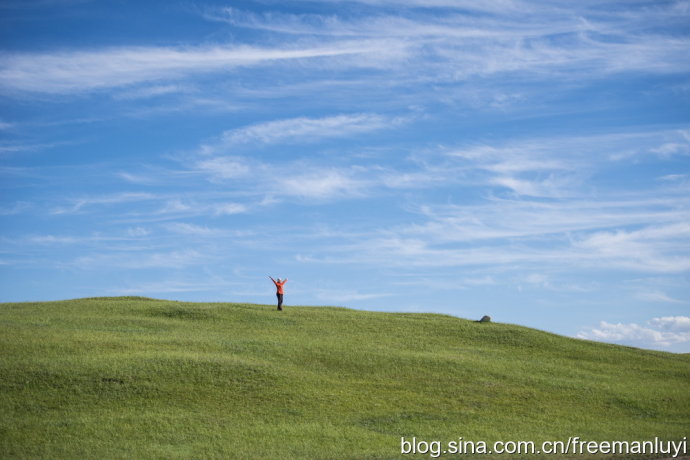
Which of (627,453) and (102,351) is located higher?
(102,351)

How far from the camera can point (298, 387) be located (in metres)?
34.2

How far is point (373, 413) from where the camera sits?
104ft

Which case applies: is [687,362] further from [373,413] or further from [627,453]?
[373,413]

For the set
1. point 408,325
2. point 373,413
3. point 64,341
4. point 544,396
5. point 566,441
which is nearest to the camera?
point 566,441

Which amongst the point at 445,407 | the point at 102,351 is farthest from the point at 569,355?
the point at 102,351

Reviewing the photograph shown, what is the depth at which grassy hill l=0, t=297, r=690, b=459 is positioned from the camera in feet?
91.7

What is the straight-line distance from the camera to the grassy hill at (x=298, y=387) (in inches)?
1100

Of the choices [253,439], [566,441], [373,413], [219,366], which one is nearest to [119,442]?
[253,439]

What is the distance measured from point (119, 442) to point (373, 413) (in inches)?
457

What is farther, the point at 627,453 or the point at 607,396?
the point at 607,396

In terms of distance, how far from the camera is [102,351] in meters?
37.7

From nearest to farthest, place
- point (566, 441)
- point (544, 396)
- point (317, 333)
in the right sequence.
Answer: point (566, 441) < point (544, 396) < point (317, 333)

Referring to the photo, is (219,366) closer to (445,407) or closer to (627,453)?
(445,407)

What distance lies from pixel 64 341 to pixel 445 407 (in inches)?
893
